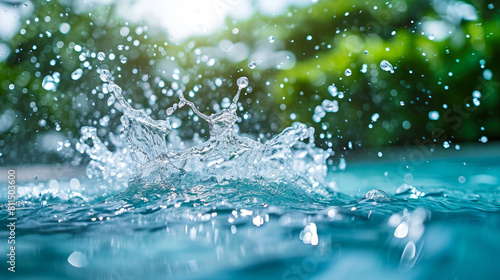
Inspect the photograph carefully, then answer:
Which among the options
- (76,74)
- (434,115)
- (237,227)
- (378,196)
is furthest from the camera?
(434,115)

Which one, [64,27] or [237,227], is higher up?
[64,27]

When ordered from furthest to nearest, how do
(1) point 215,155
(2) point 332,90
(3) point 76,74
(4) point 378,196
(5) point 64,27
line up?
(2) point 332,90 → (5) point 64,27 → (3) point 76,74 → (1) point 215,155 → (4) point 378,196

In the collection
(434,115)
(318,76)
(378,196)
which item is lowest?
(378,196)

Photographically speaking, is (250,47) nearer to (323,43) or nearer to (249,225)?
(323,43)

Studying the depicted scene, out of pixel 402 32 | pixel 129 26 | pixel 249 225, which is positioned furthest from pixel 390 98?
pixel 249 225

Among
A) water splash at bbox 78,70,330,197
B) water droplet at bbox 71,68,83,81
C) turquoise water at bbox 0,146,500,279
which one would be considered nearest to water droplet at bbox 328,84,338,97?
water droplet at bbox 71,68,83,81

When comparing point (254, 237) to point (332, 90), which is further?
point (332, 90)

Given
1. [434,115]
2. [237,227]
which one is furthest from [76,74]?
[434,115]

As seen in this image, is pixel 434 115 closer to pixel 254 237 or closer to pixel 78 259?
pixel 254 237

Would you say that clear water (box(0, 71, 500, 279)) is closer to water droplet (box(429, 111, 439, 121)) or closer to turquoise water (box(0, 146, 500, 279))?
turquoise water (box(0, 146, 500, 279))
